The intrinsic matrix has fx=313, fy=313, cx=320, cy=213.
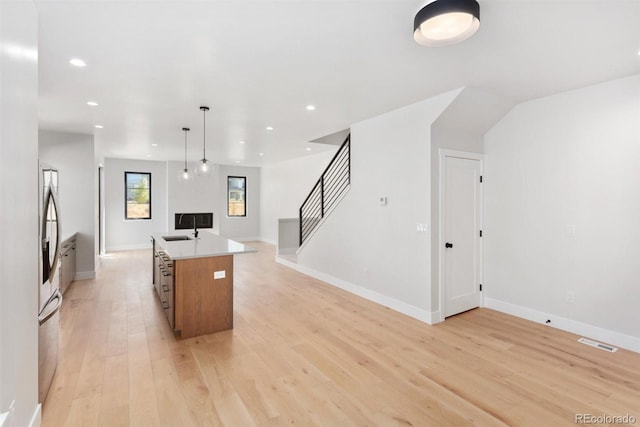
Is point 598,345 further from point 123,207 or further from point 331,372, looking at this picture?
point 123,207

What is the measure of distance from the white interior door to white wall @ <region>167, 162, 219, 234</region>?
7.32 m

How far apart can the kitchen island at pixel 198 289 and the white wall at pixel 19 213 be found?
1.38 meters

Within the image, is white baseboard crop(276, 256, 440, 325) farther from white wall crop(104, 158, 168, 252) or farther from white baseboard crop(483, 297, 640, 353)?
white wall crop(104, 158, 168, 252)

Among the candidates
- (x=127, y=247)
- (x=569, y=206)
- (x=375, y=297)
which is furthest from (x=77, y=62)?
(x=127, y=247)

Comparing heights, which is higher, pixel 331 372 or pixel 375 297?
pixel 375 297

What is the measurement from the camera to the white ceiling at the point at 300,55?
2109 mm

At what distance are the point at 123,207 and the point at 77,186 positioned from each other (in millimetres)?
3567

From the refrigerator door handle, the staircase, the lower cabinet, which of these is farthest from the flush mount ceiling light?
the lower cabinet

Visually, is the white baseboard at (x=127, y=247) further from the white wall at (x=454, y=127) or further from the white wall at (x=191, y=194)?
the white wall at (x=454, y=127)

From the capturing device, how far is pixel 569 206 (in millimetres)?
3621

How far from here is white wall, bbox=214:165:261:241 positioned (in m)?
10.7

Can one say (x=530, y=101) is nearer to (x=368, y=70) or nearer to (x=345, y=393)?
(x=368, y=70)

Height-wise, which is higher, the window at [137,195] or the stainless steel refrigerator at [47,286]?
the window at [137,195]

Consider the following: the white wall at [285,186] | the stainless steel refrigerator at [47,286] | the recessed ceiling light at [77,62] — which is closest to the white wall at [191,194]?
the white wall at [285,186]
